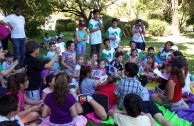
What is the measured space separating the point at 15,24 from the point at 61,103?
4.07 metres

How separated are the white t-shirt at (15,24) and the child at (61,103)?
12.3 ft

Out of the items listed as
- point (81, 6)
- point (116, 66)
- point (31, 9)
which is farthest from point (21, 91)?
point (81, 6)

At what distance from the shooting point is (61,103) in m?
3.55

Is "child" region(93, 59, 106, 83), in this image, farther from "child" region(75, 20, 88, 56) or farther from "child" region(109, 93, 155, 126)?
"child" region(109, 93, 155, 126)

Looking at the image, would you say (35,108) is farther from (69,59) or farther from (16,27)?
(16,27)

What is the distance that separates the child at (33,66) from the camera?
177 inches

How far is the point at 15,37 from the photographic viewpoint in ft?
23.0

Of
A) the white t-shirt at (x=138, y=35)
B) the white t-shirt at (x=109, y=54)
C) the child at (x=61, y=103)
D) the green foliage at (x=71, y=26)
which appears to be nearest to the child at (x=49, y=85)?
the child at (x=61, y=103)

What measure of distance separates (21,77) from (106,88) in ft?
6.34

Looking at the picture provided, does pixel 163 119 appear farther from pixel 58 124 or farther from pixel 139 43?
pixel 139 43

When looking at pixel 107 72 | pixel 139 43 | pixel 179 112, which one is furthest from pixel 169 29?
pixel 179 112

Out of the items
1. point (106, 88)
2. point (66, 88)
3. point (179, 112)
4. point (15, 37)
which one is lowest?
point (179, 112)

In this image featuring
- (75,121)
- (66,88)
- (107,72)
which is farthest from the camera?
(107,72)

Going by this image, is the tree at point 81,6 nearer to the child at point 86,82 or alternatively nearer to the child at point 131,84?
the child at point 86,82
